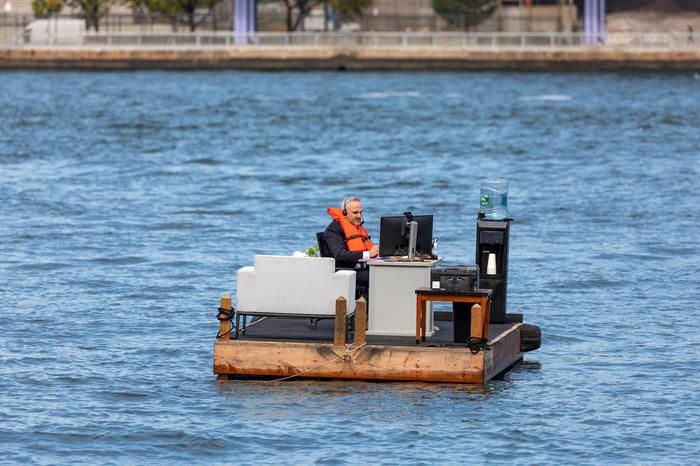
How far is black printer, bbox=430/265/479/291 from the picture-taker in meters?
18.2

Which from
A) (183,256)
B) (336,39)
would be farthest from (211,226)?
(336,39)

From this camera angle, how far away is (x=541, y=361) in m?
21.3

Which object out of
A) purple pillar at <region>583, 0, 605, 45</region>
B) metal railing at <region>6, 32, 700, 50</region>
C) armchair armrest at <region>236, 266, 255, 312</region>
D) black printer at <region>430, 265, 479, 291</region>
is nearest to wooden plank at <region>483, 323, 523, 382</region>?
black printer at <region>430, 265, 479, 291</region>

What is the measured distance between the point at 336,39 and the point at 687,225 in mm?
81015

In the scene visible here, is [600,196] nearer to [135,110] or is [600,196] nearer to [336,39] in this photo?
[135,110]

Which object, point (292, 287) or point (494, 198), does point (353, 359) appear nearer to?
point (292, 287)

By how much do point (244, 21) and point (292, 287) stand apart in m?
101

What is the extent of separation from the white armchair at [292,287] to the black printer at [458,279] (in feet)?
3.52

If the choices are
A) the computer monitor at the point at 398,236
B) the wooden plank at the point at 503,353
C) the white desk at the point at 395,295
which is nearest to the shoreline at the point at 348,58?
the wooden plank at the point at 503,353

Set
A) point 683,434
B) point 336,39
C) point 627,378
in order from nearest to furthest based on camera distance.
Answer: point 683,434
point 627,378
point 336,39

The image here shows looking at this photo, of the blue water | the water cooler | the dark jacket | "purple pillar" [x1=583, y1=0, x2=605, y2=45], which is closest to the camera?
the blue water

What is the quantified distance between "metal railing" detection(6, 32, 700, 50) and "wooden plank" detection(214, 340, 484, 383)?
96595 mm

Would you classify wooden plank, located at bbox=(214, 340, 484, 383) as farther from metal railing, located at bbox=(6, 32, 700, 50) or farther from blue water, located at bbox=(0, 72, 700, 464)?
metal railing, located at bbox=(6, 32, 700, 50)

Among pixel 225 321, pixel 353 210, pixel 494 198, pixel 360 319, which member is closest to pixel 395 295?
pixel 360 319
